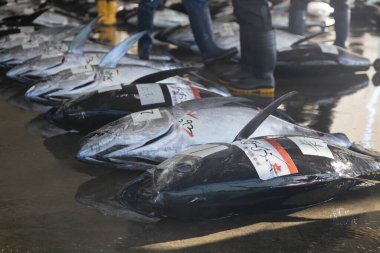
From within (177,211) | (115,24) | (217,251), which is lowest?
(115,24)

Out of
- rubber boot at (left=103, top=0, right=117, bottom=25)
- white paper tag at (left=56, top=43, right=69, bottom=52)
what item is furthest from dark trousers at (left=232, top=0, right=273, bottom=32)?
rubber boot at (left=103, top=0, right=117, bottom=25)

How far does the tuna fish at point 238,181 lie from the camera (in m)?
1.90

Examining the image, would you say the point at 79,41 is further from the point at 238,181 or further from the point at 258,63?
the point at 238,181

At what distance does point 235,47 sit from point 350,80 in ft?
3.71

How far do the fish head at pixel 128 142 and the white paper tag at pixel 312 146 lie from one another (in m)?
0.55

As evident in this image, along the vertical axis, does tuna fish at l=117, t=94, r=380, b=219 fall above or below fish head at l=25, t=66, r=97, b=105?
above

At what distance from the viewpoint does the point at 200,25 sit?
5008 millimetres

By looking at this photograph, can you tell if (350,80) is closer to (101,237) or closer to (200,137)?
(200,137)

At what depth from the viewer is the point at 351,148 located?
247 centimetres

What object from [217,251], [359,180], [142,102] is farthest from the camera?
[142,102]

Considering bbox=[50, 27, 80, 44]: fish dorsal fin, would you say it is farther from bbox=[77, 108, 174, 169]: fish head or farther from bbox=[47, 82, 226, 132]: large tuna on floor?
bbox=[77, 108, 174, 169]: fish head

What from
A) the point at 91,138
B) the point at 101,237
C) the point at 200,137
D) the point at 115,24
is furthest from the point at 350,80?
the point at 115,24

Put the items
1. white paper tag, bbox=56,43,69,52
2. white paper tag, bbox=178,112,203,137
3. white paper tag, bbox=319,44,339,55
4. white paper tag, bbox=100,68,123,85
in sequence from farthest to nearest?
white paper tag, bbox=319,44,339,55, white paper tag, bbox=56,43,69,52, white paper tag, bbox=100,68,123,85, white paper tag, bbox=178,112,203,137

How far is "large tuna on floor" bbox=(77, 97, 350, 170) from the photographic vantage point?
2309 millimetres
